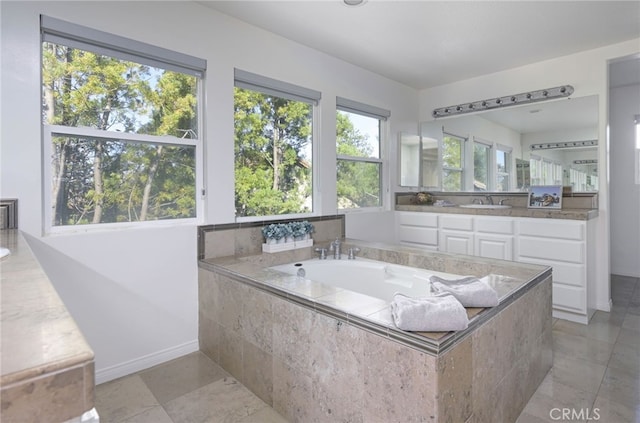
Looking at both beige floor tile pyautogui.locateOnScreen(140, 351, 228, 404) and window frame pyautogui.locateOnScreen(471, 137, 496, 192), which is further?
window frame pyautogui.locateOnScreen(471, 137, 496, 192)

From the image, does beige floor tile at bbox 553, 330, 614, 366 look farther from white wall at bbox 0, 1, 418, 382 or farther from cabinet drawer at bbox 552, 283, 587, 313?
white wall at bbox 0, 1, 418, 382

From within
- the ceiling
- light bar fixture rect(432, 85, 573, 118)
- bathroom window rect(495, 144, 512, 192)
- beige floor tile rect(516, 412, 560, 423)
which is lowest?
beige floor tile rect(516, 412, 560, 423)

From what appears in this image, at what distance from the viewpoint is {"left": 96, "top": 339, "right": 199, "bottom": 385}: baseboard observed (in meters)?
2.20

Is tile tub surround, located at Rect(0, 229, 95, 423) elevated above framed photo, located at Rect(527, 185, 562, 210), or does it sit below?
below

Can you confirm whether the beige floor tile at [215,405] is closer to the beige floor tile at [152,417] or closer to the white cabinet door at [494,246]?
the beige floor tile at [152,417]

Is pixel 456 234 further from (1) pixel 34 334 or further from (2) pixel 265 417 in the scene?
(1) pixel 34 334

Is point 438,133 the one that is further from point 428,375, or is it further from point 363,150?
point 428,375

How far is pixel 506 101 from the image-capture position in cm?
386

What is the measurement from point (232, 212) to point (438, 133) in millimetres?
2951

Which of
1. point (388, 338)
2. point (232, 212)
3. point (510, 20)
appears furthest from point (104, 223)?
point (510, 20)

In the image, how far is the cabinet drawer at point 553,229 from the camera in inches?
120

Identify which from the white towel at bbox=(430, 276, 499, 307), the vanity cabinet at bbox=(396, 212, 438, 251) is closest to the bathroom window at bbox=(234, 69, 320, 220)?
the vanity cabinet at bbox=(396, 212, 438, 251)

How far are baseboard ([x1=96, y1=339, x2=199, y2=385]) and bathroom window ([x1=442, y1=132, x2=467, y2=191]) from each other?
3.43 meters

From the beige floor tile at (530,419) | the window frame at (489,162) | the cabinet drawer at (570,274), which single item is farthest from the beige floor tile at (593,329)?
the window frame at (489,162)
